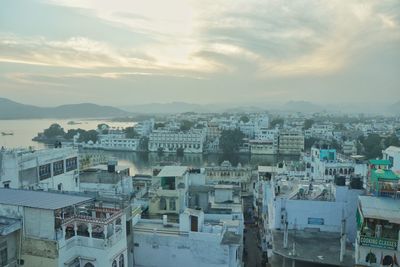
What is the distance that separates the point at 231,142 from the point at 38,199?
4525 centimetres

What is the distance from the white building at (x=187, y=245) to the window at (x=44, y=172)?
4.82 metres

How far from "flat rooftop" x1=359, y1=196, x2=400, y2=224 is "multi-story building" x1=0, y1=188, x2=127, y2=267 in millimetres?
5682

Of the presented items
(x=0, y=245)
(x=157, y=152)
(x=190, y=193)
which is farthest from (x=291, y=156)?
(x=0, y=245)

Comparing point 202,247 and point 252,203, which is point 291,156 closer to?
point 252,203

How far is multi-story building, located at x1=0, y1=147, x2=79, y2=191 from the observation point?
1143 cm

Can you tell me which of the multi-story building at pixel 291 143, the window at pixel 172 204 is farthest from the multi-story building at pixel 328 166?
the multi-story building at pixel 291 143

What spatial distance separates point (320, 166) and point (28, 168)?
48.6 feet

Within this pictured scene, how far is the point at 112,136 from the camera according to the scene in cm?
5762

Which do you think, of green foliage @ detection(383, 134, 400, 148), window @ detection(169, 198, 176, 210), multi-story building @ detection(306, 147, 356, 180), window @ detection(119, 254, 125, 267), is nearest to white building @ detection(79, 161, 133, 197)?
window @ detection(169, 198, 176, 210)

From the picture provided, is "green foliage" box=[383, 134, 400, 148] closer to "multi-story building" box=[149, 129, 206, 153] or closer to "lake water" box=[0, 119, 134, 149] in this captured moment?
"multi-story building" box=[149, 129, 206, 153]

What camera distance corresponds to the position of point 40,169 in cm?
1258

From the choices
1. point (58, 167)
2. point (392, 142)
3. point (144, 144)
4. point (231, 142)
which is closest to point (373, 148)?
point (392, 142)

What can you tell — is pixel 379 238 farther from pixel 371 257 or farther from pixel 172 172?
pixel 172 172

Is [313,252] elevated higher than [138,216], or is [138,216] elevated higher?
[138,216]
